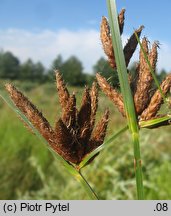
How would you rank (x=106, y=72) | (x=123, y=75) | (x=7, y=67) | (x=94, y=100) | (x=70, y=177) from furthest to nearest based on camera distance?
1. (x=7, y=67)
2. (x=70, y=177)
3. (x=106, y=72)
4. (x=94, y=100)
5. (x=123, y=75)

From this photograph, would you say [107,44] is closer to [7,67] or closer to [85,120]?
[85,120]

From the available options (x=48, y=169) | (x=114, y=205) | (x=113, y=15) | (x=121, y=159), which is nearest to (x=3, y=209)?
(x=114, y=205)

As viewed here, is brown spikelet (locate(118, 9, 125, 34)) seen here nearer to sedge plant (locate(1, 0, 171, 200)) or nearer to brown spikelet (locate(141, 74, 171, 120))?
sedge plant (locate(1, 0, 171, 200))

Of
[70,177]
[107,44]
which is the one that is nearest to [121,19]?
[107,44]

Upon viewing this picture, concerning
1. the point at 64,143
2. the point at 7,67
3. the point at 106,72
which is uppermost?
the point at 7,67

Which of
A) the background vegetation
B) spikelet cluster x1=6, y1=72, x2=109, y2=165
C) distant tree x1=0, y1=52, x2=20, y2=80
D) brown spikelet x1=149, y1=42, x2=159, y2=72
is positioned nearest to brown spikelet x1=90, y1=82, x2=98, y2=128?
spikelet cluster x1=6, y1=72, x2=109, y2=165

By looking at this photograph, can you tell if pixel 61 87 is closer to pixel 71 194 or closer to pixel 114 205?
pixel 114 205
